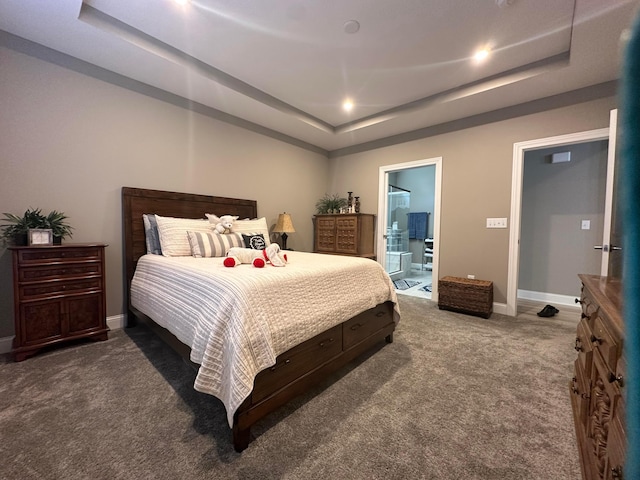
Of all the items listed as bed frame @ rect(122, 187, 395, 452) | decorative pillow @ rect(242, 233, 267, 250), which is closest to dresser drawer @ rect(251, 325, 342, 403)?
bed frame @ rect(122, 187, 395, 452)

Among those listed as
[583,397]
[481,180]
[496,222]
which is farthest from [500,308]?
[583,397]

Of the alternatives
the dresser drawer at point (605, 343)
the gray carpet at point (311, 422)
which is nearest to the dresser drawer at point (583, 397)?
the gray carpet at point (311, 422)

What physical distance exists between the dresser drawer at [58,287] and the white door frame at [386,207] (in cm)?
366

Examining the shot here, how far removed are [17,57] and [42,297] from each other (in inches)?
77.3

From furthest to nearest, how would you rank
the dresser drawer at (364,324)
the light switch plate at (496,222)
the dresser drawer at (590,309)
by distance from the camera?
the light switch plate at (496,222) → the dresser drawer at (364,324) → the dresser drawer at (590,309)

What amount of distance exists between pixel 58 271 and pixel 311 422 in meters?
2.26

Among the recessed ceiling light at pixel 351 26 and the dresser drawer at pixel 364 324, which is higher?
the recessed ceiling light at pixel 351 26

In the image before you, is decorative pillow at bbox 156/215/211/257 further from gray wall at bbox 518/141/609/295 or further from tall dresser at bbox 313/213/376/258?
gray wall at bbox 518/141/609/295

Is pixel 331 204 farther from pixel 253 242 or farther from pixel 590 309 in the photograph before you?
pixel 590 309

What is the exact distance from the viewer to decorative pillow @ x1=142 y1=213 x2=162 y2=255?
8.92ft

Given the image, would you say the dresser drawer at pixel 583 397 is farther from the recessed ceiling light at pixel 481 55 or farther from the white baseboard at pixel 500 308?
the recessed ceiling light at pixel 481 55

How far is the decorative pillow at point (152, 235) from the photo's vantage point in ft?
8.92

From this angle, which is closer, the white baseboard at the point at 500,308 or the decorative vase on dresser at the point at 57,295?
the decorative vase on dresser at the point at 57,295

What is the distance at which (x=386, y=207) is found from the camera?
4465mm
